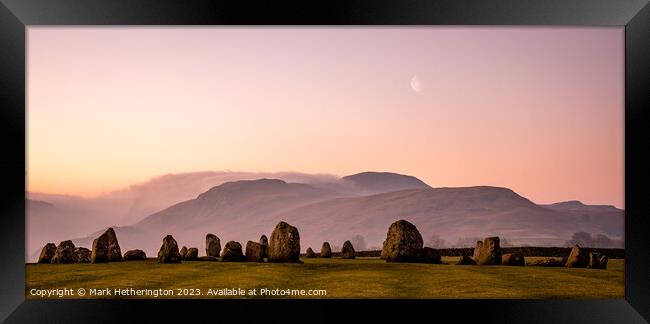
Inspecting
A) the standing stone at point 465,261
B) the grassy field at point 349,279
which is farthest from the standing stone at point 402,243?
the grassy field at point 349,279

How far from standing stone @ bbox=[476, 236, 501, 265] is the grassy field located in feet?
4.06

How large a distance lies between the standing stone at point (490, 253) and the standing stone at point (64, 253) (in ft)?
34.6

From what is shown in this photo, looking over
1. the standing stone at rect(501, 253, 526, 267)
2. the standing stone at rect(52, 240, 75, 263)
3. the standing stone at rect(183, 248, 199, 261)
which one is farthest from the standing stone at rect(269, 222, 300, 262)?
the standing stone at rect(501, 253, 526, 267)

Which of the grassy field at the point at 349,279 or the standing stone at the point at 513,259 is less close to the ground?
the standing stone at the point at 513,259

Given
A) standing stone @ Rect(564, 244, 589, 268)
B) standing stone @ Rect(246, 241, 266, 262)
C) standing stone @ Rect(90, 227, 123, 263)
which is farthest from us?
standing stone @ Rect(246, 241, 266, 262)

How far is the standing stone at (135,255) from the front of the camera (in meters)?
16.8

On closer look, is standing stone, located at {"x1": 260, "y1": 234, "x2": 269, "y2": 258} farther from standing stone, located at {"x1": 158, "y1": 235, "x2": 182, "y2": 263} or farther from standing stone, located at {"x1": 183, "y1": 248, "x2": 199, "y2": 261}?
standing stone, located at {"x1": 158, "y1": 235, "x2": 182, "y2": 263}

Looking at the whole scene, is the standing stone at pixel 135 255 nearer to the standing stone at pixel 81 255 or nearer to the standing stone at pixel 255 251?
the standing stone at pixel 81 255

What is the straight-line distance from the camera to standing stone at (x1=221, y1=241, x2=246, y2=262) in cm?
1698

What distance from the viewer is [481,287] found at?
14.0m

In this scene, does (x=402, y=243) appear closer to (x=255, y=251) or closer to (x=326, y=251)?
(x=326, y=251)

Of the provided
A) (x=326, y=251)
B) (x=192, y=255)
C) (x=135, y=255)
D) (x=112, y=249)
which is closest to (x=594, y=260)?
(x=326, y=251)

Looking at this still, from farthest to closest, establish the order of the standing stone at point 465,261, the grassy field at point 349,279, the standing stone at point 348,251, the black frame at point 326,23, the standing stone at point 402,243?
the standing stone at point 402,243
the standing stone at point 348,251
the standing stone at point 465,261
the grassy field at point 349,279
the black frame at point 326,23

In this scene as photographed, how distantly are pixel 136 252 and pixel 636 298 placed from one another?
12.0 m
